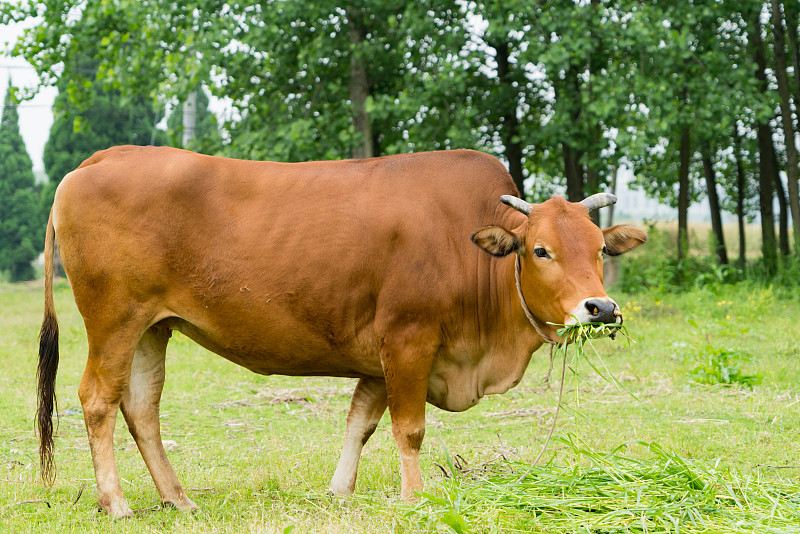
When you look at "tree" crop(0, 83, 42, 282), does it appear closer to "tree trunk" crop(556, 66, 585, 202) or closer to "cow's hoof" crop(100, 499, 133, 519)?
"tree trunk" crop(556, 66, 585, 202)

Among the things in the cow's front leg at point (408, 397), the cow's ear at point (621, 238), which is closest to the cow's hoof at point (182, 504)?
the cow's front leg at point (408, 397)

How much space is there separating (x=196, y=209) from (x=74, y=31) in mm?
10736

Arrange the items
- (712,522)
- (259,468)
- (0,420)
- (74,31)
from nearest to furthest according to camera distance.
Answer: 1. (712,522)
2. (259,468)
3. (0,420)
4. (74,31)

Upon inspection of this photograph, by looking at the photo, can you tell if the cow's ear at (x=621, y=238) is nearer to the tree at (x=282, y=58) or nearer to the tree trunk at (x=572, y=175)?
the tree at (x=282, y=58)

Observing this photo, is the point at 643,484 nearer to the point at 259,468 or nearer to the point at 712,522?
the point at 712,522

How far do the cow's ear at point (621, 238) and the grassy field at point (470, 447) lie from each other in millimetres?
996

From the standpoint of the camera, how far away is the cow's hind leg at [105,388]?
15.4ft

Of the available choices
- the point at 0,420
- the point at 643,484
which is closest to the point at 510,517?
the point at 643,484

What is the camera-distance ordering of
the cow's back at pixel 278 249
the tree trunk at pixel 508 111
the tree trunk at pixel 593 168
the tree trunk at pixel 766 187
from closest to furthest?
1. the cow's back at pixel 278 249
2. the tree trunk at pixel 593 168
3. the tree trunk at pixel 508 111
4. the tree trunk at pixel 766 187

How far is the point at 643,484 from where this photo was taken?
4121mm

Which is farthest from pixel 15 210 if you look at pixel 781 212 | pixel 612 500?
pixel 612 500

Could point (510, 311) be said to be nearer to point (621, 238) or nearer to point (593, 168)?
point (621, 238)

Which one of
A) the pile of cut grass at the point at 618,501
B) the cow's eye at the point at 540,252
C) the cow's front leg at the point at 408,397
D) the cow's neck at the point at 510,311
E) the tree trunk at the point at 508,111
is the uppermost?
the tree trunk at the point at 508,111

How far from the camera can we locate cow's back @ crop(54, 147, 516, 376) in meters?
4.62
